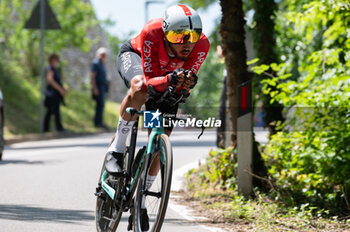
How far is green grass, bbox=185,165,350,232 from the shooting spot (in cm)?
621

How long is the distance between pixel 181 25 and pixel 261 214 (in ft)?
8.25

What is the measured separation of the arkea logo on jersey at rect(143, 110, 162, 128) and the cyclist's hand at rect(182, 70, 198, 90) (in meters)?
0.37

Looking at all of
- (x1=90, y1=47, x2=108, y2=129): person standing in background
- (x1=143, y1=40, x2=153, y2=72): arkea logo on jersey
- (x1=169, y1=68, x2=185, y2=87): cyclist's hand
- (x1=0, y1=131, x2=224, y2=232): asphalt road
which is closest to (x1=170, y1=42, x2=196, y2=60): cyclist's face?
(x1=143, y1=40, x2=153, y2=72): arkea logo on jersey

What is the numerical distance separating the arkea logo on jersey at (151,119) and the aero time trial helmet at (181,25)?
55 cm

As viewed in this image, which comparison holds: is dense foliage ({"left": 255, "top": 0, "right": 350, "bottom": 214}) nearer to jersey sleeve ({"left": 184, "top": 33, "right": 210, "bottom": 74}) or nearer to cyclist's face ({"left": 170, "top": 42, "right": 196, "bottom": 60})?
jersey sleeve ({"left": 184, "top": 33, "right": 210, "bottom": 74})

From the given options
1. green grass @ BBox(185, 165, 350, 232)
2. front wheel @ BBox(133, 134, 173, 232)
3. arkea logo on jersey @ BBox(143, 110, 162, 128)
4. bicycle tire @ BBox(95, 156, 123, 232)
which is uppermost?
arkea logo on jersey @ BBox(143, 110, 162, 128)

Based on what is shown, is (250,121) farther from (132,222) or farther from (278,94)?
(132,222)

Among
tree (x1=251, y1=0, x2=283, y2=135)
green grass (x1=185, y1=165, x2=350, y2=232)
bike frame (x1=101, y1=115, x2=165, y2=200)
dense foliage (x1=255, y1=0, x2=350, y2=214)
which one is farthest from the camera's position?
tree (x1=251, y1=0, x2=283, y2=135)

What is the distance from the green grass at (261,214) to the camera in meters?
6.21

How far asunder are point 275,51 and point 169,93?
254 inches

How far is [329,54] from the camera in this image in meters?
8.00

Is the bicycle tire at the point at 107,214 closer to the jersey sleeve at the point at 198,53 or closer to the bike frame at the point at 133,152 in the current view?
the bike frame at the point at 133,152

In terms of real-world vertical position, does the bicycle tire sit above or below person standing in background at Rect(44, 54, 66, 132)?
below

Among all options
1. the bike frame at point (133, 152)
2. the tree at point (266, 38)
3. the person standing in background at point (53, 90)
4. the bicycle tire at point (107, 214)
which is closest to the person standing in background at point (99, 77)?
the person standing in background at point (53, 90)
